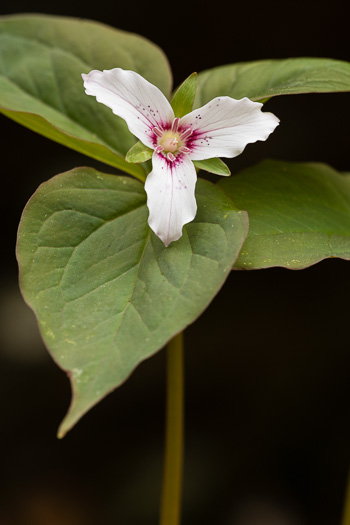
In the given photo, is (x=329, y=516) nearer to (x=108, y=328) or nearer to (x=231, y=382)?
(x=231, y=382)

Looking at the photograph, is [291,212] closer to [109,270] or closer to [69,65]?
[109,270]

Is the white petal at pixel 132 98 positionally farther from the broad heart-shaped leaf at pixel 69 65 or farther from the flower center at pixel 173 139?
the broad heart-shaped leaf at pixel 69 65

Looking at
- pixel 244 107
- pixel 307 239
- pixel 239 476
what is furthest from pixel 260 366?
pixel 244 107

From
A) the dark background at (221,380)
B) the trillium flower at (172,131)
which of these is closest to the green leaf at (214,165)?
the trillium flower at (172,131)

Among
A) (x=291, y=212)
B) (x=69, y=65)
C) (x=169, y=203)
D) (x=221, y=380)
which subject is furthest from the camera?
(x=221, y=380)

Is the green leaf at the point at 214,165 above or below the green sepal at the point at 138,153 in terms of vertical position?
below

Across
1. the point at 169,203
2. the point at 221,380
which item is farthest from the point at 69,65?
the point at 221,380

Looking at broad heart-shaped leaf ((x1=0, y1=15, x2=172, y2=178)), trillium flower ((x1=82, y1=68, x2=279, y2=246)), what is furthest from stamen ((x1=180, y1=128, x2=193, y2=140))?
broad heart-shaped leaf ((x1=0, y1=15, x2=172, y2=178))
